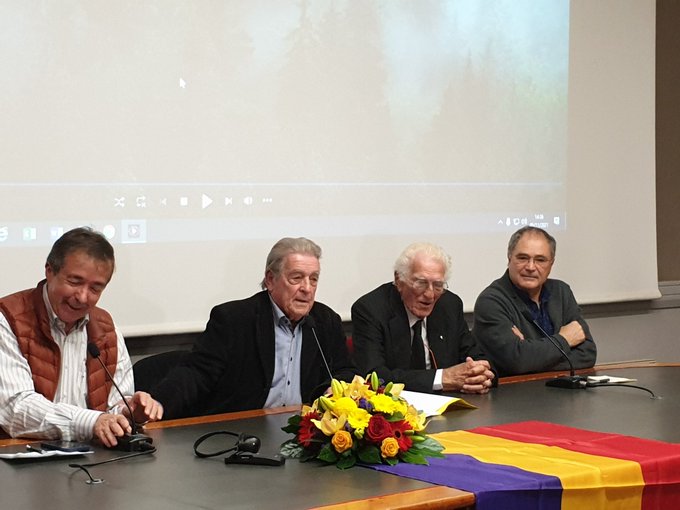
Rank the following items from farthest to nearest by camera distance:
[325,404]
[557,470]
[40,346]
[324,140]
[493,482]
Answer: [324,140] → [40,346] → [325,404] → [557,470] → [493,482]

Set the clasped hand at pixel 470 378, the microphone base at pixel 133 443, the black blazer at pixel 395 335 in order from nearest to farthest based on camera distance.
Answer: the microphone base at pixel 133 443
the clasped hand at pixel 470 378
the black blazer at pixel 395 335

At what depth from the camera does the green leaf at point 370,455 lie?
2559 millimetres

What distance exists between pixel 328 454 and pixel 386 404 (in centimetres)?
18

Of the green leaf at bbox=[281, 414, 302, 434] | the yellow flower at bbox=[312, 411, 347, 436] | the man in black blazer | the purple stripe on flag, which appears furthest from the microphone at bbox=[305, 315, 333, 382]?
the purple stripe on flag

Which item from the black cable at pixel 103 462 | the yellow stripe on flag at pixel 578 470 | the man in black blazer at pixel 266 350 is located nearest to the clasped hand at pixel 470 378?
the man in black blazer at pixel 266 350

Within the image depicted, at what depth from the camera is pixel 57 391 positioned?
3205mm

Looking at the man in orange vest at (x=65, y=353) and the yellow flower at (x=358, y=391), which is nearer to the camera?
the yellow flower at (x=358, y=391)

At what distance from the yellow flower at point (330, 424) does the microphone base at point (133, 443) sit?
1.45 ft

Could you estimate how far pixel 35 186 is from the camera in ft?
13.4

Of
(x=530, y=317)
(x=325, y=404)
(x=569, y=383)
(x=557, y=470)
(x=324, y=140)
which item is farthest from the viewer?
(x=324, y=140)

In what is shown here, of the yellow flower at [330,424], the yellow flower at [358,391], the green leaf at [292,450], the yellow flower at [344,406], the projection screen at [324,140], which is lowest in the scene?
the green leaf at [292,450]

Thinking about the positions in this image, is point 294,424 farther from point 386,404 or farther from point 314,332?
point 314,332

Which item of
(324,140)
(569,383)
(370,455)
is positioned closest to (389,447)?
(370,455)

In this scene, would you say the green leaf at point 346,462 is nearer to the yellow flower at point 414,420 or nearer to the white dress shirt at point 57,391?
the yellow flower at point 414,420
